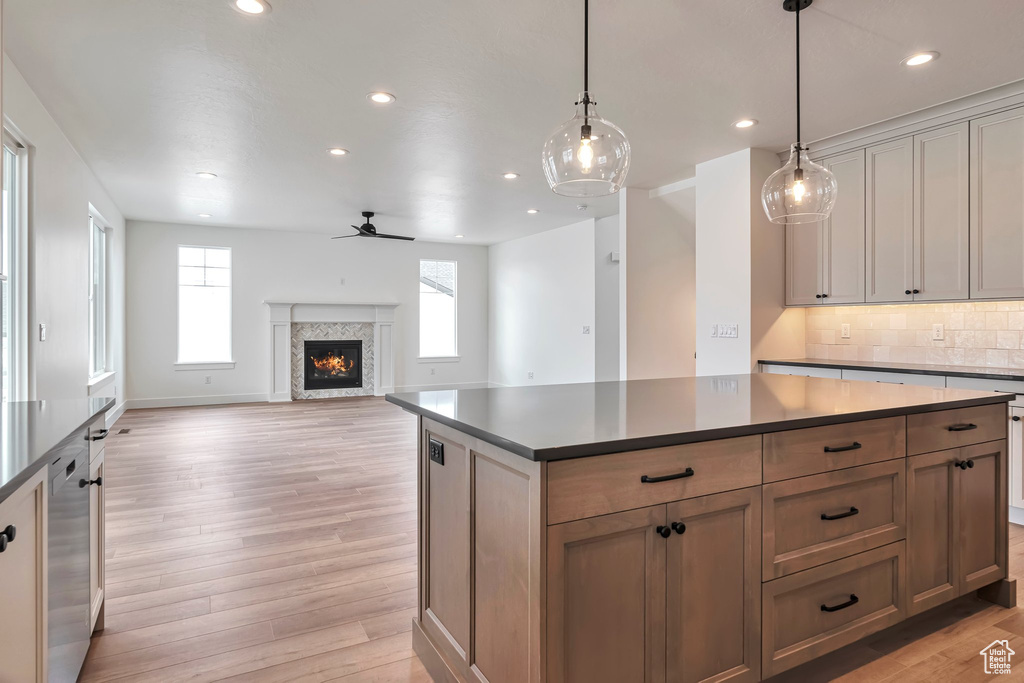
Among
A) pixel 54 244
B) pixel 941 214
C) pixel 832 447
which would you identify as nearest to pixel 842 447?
pixel 832 447

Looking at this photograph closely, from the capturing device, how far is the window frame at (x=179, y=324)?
821 cm

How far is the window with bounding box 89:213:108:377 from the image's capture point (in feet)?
20.3

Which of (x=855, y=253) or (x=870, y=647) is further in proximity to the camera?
(x=855, y=253)

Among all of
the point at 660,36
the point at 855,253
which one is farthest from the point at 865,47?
the point at 855,253

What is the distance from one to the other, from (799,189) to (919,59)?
146cm

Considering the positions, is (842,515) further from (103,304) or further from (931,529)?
(103,304)

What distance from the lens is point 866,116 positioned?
379 cm

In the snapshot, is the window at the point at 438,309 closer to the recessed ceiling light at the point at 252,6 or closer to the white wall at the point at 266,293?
the white wall at the point at 266,293

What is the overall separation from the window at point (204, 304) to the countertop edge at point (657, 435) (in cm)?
758

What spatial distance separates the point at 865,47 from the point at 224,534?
4350mm

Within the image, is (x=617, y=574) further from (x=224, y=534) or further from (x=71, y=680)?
(x=224, y=534)

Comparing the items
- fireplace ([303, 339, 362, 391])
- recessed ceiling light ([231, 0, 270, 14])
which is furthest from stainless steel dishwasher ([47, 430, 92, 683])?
fireplace ([303, 339, 362, 391])

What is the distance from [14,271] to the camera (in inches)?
131

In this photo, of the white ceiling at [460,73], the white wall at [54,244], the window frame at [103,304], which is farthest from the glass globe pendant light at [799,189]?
the window frame at [103,304]
